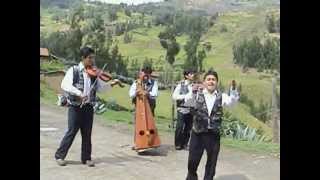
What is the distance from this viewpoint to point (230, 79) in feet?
11.2

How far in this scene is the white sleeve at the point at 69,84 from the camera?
3.36 meters

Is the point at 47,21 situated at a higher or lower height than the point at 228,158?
higher

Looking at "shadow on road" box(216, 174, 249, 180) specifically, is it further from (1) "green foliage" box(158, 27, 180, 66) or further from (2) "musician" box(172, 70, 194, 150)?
(1) "green foliage" box(158, 27, 180, 66)

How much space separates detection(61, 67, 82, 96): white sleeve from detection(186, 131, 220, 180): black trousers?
722 mm

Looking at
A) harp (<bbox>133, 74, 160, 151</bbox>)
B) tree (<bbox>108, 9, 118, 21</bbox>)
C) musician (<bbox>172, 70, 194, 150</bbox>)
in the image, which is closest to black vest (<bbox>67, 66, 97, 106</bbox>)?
harp (<bbox>133, 74, 160, 151</bbox>)

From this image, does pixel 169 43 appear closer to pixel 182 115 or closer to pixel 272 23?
pixel 182 115

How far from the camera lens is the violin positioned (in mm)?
3382

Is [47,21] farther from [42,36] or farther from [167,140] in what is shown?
[167,140]

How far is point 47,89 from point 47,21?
0.40 meters

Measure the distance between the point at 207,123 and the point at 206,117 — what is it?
0.11 ft

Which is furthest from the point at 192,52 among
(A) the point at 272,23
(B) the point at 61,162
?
(B) the point at 61,162

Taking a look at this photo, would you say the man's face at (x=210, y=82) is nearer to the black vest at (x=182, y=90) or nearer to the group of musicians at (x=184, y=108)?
the group of musicians at (x=184, y=108)

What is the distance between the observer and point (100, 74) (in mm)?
3408
